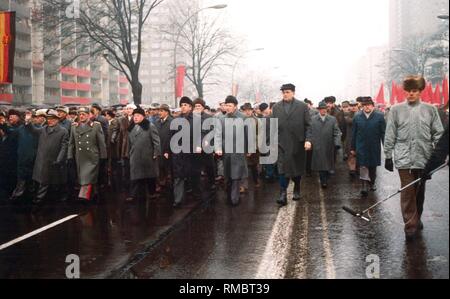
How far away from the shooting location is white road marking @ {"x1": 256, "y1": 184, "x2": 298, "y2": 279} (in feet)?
19.2

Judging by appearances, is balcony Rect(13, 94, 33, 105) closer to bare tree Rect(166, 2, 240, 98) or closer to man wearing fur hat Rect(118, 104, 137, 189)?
bare tree Rect(166, 2, 240, 98)

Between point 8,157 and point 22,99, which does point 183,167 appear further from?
point 22,99

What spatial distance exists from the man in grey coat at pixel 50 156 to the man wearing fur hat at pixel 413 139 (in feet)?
22.8

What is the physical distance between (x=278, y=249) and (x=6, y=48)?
27.8 feet

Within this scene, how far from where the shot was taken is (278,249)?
6.94m

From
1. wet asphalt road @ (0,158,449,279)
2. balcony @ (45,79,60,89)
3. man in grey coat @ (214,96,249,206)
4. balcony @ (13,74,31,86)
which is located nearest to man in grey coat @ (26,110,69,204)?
wet asphalt road @ (0,158,449,279)

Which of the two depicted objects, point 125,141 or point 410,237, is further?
point 125,141

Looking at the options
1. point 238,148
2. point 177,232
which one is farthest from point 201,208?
point 177,232

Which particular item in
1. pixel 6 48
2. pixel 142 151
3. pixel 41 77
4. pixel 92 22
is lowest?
pixel 142 151

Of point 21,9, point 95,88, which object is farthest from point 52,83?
point 95,88

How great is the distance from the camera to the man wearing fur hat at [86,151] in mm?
11398

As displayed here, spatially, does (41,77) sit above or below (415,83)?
above

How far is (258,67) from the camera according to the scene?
270ft
